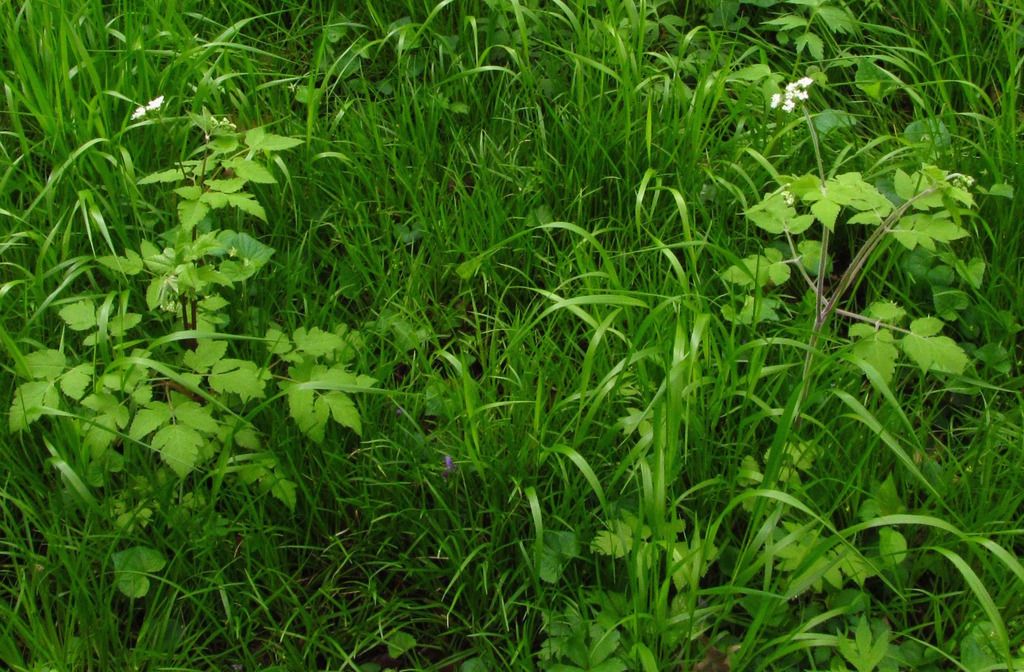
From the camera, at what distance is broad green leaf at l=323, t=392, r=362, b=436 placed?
6.66ft

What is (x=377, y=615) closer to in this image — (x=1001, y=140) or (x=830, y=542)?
(x=830, y=542)

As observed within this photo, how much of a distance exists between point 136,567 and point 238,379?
0.41m

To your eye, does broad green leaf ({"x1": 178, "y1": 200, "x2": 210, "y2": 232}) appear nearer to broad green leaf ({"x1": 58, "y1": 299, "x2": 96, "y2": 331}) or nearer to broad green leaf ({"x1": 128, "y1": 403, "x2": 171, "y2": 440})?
broad green leaf ({"x1": 58, "y1": 299, "x2": 96, "y2": 331})

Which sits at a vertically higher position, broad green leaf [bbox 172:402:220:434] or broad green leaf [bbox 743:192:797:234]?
broad green leaf [bbox 743:192:797:234]

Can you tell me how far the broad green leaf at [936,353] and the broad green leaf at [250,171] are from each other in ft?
4.52

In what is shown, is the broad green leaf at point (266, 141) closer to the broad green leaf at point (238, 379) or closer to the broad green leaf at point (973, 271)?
the broad green leaf at point (238, 379)

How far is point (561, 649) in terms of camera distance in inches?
75.7

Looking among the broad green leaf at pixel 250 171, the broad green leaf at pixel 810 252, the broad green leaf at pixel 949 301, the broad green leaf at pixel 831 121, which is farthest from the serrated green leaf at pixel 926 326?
the broad green leaf at pixel 250 171

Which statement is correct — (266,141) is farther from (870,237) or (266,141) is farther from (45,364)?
(870,237)

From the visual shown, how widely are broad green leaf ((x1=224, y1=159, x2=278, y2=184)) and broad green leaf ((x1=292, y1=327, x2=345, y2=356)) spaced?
13.9 inches

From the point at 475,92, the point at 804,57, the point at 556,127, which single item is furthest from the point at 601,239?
the point at 804,57

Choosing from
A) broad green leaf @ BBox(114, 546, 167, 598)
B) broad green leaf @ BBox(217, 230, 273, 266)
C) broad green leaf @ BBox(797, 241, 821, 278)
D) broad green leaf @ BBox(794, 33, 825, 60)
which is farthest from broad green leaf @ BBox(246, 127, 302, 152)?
broad green leaf @ BBox(794, 33, 825, 60)

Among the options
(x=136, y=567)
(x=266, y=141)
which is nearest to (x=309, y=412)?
(x=136, y=567)

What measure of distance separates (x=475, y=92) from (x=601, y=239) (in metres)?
0.58
